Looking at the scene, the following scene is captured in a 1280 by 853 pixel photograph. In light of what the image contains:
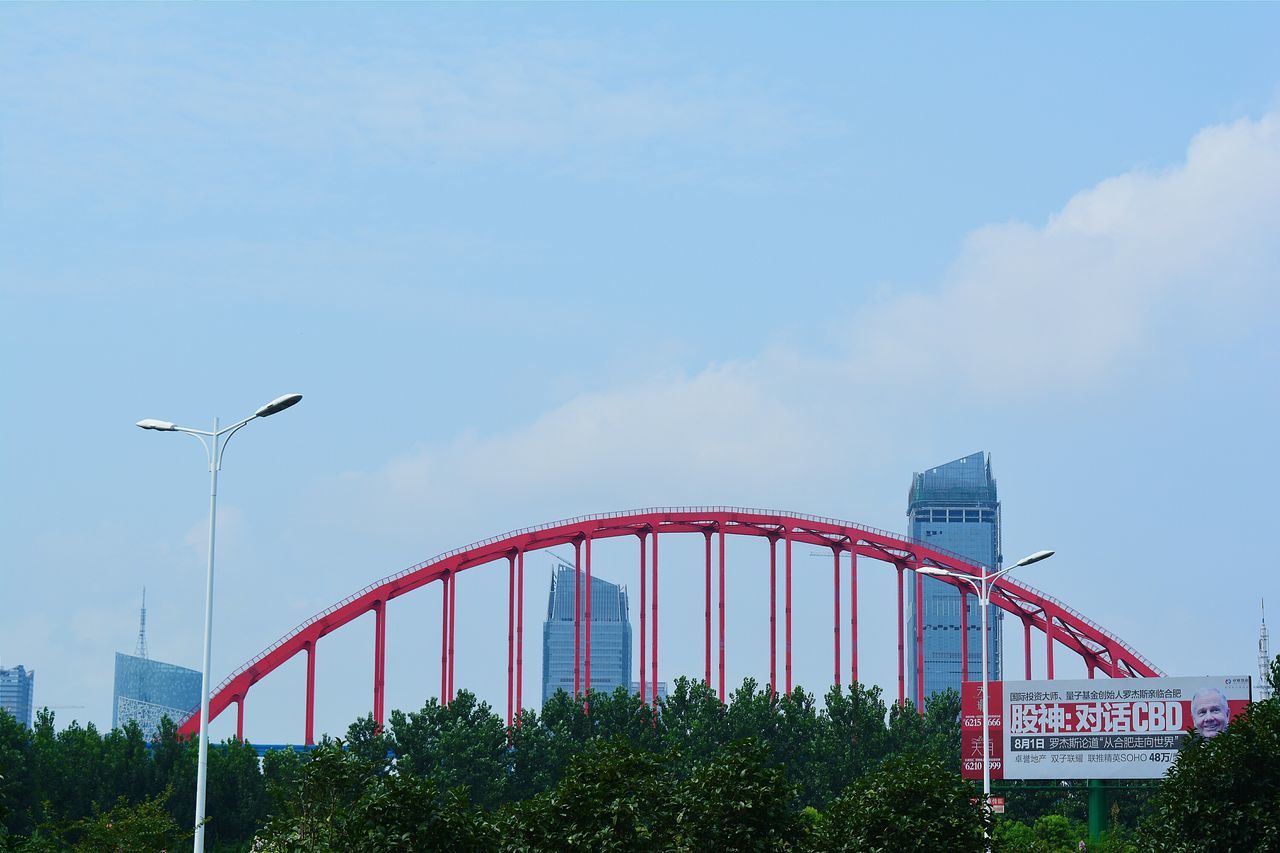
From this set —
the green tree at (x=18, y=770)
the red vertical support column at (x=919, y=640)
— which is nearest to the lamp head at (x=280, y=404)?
the green tree at (x=18, y=770)

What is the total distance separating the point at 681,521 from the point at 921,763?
134 ft

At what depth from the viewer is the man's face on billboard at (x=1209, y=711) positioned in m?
53.4

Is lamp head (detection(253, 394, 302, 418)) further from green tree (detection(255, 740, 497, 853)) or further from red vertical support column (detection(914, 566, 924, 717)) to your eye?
red vertical support column (detection(914, 566, 924, 717))

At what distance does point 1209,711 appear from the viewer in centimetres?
5369

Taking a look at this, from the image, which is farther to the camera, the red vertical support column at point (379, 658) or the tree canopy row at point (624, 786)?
the red vertical support column at point (379, 658)

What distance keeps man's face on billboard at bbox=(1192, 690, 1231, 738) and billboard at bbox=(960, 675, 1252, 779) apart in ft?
0.10

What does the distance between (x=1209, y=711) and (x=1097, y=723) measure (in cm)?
338

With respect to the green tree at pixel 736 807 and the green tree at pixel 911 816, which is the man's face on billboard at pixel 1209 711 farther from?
the green tree at pixel 736 807

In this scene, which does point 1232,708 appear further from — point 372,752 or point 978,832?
point 978,832

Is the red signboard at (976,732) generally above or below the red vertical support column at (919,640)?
below

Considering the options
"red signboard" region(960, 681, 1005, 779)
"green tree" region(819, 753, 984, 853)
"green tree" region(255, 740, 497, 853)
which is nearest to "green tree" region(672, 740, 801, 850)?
"green tree" region(819, 753, 984, 853)

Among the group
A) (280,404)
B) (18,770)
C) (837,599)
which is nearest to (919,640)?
(837,599)

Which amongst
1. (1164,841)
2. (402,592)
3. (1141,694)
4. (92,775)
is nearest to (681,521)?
(402,592)

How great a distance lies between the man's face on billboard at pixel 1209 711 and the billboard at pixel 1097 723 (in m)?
0.03
